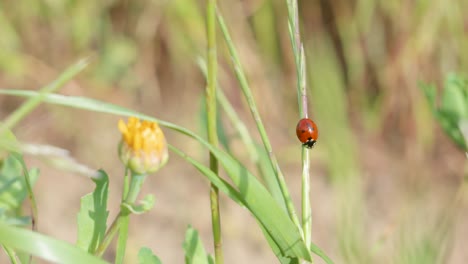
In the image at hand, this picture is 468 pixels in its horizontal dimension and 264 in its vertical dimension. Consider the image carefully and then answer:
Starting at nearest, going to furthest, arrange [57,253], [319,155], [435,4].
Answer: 1. [57,253]
2. [435,4]
3. [319,155]

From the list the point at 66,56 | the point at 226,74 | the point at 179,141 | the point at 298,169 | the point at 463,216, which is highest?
the point at 66,56

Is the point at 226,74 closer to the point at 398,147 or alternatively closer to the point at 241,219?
the point at 241,219

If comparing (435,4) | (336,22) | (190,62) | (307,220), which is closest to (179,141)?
(190,62)

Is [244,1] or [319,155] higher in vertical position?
[244,1]

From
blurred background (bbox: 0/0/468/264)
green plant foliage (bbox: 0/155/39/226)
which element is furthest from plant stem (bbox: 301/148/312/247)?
blurred background (bbox: 0/0/468/264)

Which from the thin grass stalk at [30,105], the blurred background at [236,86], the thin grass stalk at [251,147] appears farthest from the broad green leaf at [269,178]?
the blurred background at [236,86]

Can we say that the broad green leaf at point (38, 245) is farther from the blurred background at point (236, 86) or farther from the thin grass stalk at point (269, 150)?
the blurred background at point (236, 86)

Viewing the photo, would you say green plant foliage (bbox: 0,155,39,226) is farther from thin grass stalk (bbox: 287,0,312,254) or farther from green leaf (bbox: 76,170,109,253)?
thin grass stalk (bbox: 287,0,312,254)
